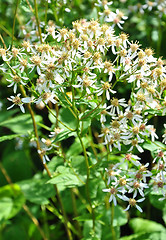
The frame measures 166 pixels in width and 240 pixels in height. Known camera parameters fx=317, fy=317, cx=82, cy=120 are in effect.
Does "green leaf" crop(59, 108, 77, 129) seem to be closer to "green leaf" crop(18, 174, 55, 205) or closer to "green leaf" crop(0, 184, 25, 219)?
"green leaf" crop(18, 174, 55, 205)

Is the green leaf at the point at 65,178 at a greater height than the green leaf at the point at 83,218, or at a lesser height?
greater

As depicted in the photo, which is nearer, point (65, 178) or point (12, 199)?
point (65, 178)

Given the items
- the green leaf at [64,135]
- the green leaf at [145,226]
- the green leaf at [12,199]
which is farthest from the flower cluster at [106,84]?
the green leaf at [12,199]

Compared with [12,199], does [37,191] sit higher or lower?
higher

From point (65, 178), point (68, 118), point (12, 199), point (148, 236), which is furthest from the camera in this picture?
point (12, 199)

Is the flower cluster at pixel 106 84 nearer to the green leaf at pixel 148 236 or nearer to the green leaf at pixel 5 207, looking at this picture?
the green leaf at pixel 148 236

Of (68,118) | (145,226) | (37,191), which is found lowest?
(145,226)

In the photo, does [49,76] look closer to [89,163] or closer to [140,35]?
[89,163]

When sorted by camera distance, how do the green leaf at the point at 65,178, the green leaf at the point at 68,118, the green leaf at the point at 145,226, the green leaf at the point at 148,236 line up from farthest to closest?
the green leaf at the point at 145,226 < the green leaf at the point at 148,236 < the green leaf at the point at 68,118 < the green leaf at the point at 65,178

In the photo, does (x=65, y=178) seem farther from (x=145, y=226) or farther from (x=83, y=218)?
(x=145, y=226)

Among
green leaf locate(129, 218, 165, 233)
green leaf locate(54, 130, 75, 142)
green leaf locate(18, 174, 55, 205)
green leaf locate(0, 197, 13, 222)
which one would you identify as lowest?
green leaf locate(129, 218, 165, 233)

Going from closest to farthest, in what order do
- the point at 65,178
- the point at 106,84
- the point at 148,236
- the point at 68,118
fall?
the point at 106,84 < the point at 65,178 < the point at 68,118 < the point at 148,236

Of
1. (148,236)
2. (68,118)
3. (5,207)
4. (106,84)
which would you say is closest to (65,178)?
(68,118)

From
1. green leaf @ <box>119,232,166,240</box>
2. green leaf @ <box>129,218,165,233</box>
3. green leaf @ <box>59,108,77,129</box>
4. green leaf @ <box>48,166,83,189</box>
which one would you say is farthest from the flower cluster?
green leaf @ <box>129,218,165,233</box>
